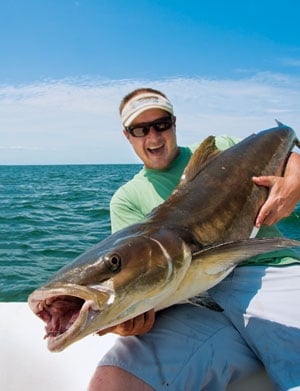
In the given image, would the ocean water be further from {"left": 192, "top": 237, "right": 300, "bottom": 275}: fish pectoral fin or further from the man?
{"left": 192, "top": 237, "right": 300, "bottom": 275}: fish pectoral fin

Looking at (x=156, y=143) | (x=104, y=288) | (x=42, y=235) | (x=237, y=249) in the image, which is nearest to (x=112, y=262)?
(x=104, y=288)

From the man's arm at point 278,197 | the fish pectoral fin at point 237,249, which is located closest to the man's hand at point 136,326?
the fish pectoral fin at point 237,249

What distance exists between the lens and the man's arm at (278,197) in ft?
10.9

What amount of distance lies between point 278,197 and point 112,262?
154 cm

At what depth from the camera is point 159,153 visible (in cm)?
384

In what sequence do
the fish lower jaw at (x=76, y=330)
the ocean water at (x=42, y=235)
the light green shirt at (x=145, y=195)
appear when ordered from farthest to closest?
the ocean water at (x=42, y=235) → the light green shirt at (x=145, y=195) → the fish lower jaw at (x=76, y=330)

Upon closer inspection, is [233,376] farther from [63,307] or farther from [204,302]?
[63,307]

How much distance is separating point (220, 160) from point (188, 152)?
56cm

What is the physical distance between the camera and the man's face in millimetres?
3840

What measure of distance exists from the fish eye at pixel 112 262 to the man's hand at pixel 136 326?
518 mm

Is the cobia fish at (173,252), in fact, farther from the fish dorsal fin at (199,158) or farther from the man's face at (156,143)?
the man's face at (156,143)

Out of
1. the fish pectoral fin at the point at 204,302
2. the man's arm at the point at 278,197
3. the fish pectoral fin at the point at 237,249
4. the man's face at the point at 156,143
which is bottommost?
the fish pectoral fin at the point at 204,302

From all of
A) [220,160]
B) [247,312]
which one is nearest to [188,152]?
[220,160]

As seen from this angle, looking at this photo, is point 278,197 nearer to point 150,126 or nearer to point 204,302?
point 204,302
